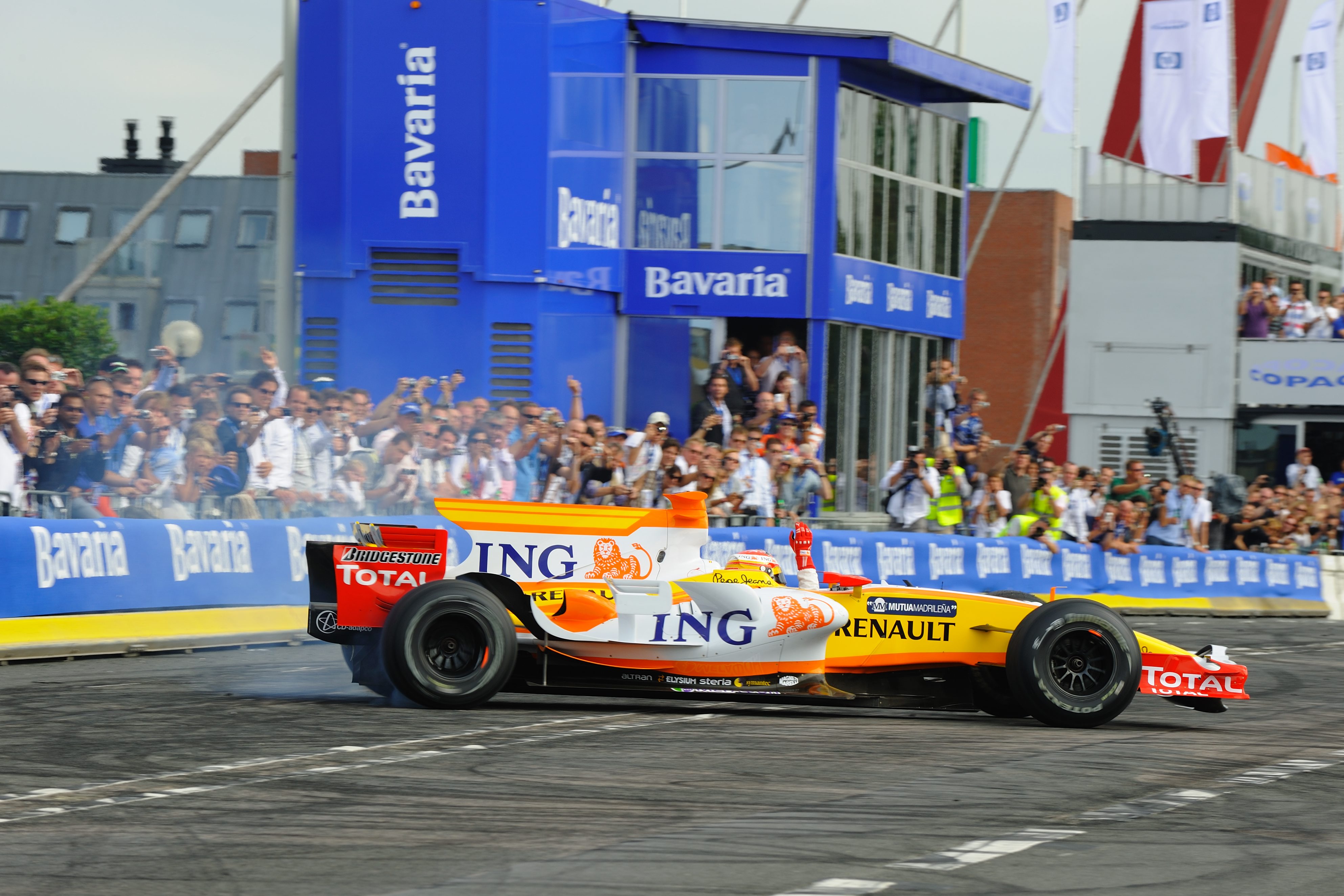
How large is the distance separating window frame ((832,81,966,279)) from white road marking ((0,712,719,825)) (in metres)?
14.3

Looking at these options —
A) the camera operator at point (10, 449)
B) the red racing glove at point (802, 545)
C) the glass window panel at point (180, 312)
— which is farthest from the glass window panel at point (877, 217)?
the glass window panel at point (180, 312)

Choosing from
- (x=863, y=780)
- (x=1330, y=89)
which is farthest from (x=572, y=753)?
(x=1330, y=89)

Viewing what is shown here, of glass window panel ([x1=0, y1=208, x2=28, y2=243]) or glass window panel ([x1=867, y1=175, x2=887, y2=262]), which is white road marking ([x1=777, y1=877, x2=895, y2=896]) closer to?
glass window panel ([x1=867, y1=175, x2=887, y2=262])

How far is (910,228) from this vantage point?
25.3 metres

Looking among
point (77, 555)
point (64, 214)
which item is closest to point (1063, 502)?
point (77, 555)

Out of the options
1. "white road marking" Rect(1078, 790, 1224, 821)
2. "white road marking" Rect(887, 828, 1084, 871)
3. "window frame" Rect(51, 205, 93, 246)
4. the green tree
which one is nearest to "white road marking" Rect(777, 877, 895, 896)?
"white road marking" Rect(887, 828, 1084, 871)

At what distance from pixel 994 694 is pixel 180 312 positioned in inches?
1204

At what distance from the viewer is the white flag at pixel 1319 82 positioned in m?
37.9

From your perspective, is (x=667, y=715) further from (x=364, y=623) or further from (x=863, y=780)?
(x=863, y=780)

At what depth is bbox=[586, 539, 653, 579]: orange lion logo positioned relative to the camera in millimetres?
10312

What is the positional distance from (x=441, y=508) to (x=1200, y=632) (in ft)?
38.3

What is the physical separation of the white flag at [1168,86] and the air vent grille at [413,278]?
57.4 ft

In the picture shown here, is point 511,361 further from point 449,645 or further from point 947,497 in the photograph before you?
point 449,645

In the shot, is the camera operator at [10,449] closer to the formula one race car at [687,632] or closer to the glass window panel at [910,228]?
the formula one race car at [687,632]
